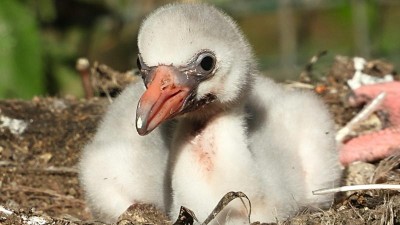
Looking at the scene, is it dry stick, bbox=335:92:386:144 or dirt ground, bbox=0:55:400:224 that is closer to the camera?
Result: dirt ground, bbox=0:55:400:224

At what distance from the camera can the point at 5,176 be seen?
175 inches

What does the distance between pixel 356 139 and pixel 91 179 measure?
1.17 meters

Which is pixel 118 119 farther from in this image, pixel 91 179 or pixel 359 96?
pixel 359 96

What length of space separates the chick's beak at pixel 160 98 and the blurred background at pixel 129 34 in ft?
7.45

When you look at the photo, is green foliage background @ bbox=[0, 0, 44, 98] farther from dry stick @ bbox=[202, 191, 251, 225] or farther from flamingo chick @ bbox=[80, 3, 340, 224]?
dry stick @ bbox=[202, 191, 251, 225]

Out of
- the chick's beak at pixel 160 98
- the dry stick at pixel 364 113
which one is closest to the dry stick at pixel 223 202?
the chick's beak at pixel 160 98

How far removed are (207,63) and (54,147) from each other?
1.46 meters

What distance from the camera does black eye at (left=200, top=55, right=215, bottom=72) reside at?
3367 millimetres

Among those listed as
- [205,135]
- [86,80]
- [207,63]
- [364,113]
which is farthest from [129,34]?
[207,63]

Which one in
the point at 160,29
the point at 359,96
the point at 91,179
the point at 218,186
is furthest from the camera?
the point at 359,96

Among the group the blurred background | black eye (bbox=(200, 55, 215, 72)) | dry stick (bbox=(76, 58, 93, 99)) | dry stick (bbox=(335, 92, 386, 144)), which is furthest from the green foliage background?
black eye (bbox=(200, 55, 215, 72))

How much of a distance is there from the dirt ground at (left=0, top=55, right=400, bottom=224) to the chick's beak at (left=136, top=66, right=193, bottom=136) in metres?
0.65

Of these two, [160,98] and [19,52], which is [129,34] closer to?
[19,52]

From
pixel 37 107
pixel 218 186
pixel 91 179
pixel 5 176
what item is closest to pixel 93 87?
pixel 37 107
